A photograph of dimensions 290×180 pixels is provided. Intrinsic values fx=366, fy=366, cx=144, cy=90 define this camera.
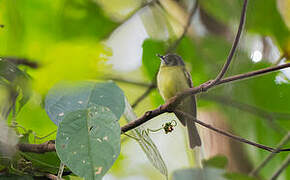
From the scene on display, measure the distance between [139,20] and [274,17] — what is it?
14cm

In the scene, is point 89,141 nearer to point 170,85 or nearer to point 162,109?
point 162,109

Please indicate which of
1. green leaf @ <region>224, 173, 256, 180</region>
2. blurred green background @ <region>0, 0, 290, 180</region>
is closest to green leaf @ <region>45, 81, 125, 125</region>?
blurred green background @ <region>0, 0, 290, 180</region>

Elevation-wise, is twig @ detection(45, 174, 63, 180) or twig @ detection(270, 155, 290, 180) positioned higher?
twig @ detection(270, 155, 290, 180)

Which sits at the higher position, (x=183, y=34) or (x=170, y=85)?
(x=183, y=34)

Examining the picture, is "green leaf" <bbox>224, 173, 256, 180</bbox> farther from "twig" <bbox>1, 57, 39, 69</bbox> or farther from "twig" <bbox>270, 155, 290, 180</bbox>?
"twig" <bbox>1, 57, 39, 69</bbox>

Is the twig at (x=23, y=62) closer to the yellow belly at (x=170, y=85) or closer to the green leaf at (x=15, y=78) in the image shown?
the green leaf at (x=15, y=78)

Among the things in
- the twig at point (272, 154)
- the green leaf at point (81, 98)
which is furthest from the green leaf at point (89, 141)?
the twig at point (272, 154)

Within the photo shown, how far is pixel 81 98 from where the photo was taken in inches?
12.0

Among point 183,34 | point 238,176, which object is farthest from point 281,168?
point 183,34

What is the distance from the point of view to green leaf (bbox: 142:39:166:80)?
0.30 meters

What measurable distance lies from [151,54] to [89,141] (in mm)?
90

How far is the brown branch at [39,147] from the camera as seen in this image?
1.05ft

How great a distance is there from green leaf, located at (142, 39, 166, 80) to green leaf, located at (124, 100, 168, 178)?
44 mm

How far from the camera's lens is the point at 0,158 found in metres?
0.32
